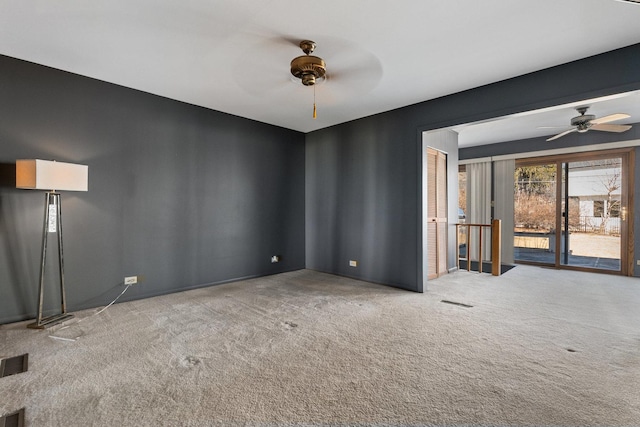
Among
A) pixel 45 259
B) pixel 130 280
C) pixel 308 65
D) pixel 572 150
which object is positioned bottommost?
pixel 130 280

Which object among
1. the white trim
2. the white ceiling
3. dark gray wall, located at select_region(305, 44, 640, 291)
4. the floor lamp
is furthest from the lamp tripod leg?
the white trim

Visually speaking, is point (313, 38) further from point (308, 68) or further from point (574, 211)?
point (574, 211)

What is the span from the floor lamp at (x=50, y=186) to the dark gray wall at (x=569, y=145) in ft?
23.9

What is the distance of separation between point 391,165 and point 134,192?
359 centimetres

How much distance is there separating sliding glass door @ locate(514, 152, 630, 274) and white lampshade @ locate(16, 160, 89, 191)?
7.57 metres

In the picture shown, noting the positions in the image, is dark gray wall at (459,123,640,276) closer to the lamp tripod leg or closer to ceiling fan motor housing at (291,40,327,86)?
ceiling fan motor housing at (291,40,327,86)

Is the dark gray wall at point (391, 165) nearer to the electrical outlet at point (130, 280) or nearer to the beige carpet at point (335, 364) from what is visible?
the beige carpet at point (335, 364)

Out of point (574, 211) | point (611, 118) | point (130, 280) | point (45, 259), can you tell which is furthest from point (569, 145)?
point (45, 259)

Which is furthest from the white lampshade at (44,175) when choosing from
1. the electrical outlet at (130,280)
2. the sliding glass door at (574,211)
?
the sliding glass door at (574,211)

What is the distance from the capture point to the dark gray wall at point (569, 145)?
4930 mm

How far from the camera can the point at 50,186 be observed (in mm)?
2631

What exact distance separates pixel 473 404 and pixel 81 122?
4.51 meters

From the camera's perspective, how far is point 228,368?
2.04 m

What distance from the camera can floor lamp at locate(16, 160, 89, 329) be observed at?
2.58m
